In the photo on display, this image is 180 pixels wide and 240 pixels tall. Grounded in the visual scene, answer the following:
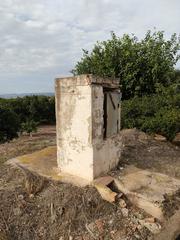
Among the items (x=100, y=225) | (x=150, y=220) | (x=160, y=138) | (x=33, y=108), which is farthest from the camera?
(x=33, y=108)

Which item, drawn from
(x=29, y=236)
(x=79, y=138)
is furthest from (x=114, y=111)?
(x=29, y=236)

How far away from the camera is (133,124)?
851 cm

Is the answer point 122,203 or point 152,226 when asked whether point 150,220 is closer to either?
point 152,226

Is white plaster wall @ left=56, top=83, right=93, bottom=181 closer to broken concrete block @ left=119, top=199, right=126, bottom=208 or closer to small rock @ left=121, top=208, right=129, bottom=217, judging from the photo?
broken concrete block @ left=119, top=199, right=126, bottom=208

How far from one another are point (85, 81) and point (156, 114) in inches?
194

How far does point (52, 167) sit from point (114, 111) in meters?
1.57

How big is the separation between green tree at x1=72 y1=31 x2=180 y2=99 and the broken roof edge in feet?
23.4

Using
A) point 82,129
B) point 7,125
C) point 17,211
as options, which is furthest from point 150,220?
point 7,125

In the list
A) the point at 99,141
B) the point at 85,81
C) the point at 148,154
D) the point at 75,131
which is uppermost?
the point at 85,81

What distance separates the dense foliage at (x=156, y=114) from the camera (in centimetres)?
775

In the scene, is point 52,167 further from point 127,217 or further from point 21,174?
point 127,217

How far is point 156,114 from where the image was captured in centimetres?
821

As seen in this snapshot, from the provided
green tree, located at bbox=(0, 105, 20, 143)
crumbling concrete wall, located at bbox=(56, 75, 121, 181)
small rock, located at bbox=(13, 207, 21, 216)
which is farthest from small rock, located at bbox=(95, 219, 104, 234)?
green tree, located at bbox=(0, 105, 20, 143)

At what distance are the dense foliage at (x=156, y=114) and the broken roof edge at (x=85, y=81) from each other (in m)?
3.81
